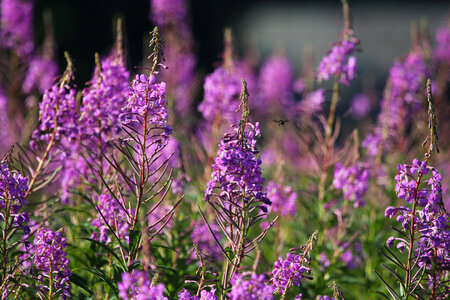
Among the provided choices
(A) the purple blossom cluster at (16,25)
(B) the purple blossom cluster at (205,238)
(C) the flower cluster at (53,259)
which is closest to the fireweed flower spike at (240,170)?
(C) the flower cluster at (53,259)

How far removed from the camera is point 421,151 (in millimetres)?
5348

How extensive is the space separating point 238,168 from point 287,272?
0.56 m

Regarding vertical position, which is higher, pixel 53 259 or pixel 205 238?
pixel 205 238

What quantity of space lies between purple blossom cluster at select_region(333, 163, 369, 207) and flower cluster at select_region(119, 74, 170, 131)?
1966 millimetres

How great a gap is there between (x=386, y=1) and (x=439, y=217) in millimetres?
13915

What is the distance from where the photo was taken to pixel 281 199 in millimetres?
4094

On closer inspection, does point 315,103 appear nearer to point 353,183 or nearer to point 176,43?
point 353,183

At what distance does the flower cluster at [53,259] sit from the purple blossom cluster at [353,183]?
225 centimetres

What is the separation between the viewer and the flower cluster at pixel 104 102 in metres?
2.71

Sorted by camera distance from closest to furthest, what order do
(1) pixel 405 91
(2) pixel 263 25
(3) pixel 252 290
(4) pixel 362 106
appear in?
(3) pixel 252 290
(1) pixel 405 91
(4) pixel 362 106
(2) pixel 263 25

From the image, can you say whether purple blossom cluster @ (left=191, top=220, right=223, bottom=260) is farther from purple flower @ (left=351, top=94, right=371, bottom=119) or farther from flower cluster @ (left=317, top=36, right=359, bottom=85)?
purple flower @ (left=351, top=94, right=371, bottom=119)

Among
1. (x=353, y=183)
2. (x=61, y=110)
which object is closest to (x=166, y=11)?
(x=353, y=183)

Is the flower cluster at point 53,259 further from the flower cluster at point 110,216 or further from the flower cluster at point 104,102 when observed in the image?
the flower cluster at point 104,102

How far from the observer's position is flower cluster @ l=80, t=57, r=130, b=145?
107 inches
